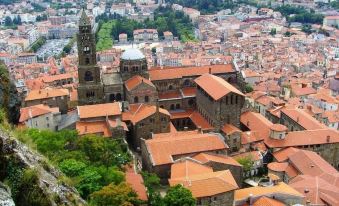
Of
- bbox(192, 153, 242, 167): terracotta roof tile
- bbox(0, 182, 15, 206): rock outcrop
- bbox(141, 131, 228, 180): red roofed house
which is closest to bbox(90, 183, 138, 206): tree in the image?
bbox(141, 131, 228, 180): red roofed house

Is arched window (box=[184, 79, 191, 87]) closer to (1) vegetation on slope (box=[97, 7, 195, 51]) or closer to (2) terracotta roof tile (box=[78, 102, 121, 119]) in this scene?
(2) terracotta roof tile (box=[78, 102, 121, 119])

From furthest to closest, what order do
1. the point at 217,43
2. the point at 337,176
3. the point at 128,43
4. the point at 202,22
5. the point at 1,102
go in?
the point at 202,22, the point at 128,43, the point at 217,43, the point at 337,176, the point at 1,102

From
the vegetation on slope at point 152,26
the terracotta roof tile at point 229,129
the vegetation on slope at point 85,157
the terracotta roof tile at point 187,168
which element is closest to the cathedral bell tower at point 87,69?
the vegetation on slope at point 85,157

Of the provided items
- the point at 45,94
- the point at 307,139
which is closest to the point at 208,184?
the point at 307,139

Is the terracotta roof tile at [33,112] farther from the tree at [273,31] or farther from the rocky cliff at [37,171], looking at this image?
the tree at [273,31]

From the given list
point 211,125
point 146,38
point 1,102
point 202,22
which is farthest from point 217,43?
point 1,102

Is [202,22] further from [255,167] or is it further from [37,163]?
[37,163]
